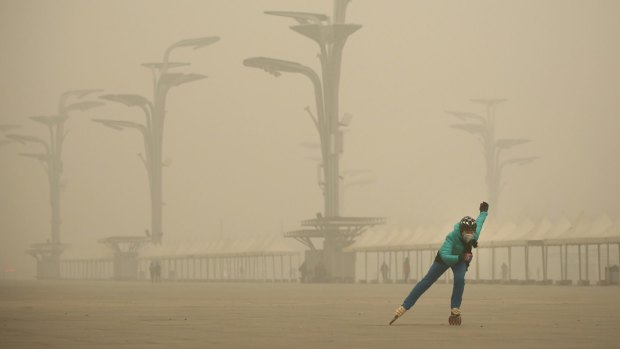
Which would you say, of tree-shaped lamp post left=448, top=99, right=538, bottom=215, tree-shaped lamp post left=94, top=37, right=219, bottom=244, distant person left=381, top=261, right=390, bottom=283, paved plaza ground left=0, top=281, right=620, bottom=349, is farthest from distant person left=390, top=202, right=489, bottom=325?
tree-shaped lamp post left=448, top=99, right=538, bottom=215

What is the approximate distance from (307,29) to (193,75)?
1237 inches

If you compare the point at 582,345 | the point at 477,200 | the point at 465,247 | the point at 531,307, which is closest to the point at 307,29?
the point at 531,307

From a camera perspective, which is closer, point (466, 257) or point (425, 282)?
point (466, 257)

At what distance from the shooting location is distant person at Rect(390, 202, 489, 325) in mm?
21016

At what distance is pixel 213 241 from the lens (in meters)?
126

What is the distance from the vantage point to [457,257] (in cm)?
2122

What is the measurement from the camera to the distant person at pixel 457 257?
68.9 feet

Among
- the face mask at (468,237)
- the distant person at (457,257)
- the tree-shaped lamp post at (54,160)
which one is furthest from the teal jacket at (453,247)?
the tree-shaped lamp post at (54,160)

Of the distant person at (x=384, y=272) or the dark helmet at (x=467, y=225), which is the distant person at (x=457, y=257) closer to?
the dark helmet at (x=467, y=225)

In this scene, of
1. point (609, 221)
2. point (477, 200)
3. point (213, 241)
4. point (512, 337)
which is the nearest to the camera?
point (512, 337)

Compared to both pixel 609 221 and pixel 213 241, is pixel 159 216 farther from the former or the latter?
pixel 609 221

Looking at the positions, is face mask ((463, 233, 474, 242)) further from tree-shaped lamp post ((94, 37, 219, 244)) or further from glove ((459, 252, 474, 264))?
tree-shaped lamp post ((94, 37, 219, 244))

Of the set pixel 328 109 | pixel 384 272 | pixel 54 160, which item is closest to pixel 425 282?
pixel 384 272

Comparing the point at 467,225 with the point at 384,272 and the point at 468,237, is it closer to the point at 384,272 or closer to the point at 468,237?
the point at 468,237
